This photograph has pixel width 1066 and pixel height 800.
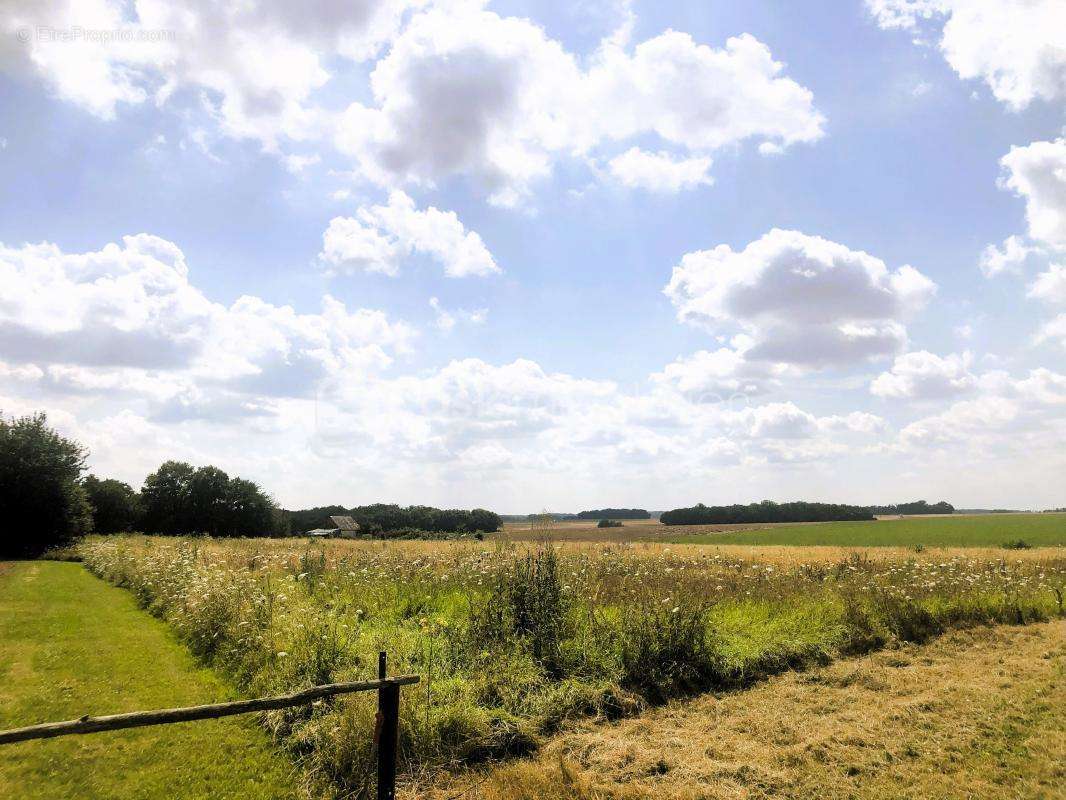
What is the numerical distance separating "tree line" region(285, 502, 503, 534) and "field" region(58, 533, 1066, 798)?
67598 millimetres

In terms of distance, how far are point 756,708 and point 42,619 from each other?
Result: 48.8ft

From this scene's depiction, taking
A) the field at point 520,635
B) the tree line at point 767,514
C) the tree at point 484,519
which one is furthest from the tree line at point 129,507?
the tree line at point 767,514

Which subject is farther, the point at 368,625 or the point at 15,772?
the point at 368,625

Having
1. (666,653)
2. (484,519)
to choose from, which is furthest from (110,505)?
(666,653)

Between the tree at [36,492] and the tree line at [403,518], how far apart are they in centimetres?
4098

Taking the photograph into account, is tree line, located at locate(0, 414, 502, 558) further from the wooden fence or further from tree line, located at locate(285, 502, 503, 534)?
the wooden fence

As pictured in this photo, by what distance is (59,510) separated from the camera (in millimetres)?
35344

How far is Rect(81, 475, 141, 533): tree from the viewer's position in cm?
5269

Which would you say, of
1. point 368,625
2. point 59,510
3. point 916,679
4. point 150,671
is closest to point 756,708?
point 916,679

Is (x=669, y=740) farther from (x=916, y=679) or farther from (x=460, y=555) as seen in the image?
(x=460, y=555)

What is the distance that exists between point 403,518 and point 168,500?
34.0 meters

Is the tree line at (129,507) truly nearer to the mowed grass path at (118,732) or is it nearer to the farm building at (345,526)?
the farm building at (345,526)

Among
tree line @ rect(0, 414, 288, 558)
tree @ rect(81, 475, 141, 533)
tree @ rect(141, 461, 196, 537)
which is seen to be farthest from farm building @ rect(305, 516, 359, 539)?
tree @ rect(81, 475, 141, 533)

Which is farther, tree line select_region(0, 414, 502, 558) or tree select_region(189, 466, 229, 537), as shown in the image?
tree select_region(189, 466, 229, 537)
